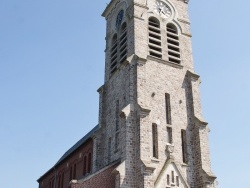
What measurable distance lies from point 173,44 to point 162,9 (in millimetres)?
3393

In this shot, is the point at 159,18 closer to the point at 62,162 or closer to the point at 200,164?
the point at 200,164

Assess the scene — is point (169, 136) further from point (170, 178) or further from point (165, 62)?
point (165, 62)

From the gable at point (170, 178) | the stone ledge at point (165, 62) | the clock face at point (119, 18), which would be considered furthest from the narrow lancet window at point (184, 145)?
the clock face at point (119, 18)

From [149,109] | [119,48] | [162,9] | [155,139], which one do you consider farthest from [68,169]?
[162,9]

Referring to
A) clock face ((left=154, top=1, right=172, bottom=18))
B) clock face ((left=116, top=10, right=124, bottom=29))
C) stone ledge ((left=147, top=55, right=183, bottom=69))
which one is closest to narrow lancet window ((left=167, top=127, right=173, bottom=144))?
stone ledge ((left=147, top=55, right=183, bottom=69))

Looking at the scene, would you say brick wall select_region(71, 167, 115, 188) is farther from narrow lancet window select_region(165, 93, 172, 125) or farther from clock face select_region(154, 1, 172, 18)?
clock face select_region(154, 1, 172, 18)

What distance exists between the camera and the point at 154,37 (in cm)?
2934

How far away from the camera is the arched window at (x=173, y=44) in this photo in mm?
29102

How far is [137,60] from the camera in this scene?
26.2m

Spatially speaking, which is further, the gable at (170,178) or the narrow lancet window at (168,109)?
the narrow lancet window at (168,109)

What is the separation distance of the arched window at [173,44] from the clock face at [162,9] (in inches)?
37.2

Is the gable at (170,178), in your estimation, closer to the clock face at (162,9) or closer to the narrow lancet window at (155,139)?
the narrow lancet window at (155,139)

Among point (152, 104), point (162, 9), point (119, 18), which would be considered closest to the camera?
point (152, 104)

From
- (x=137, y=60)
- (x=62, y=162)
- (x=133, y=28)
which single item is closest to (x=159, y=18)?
(x=133, y=28)
